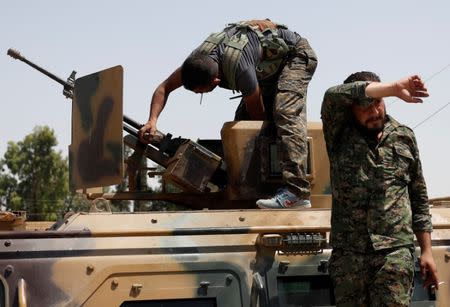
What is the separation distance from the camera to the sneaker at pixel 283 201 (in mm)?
5574

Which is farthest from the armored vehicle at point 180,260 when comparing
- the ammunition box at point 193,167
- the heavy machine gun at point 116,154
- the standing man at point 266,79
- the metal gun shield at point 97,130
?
the standing man at point 266,79

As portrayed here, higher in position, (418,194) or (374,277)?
(418,194)

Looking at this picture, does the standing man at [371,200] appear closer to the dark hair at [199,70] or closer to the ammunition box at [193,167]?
the dark hair at [199,70]

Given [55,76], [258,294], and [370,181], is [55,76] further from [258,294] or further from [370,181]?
[370,181]

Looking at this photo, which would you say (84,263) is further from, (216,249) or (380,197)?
(380,197)

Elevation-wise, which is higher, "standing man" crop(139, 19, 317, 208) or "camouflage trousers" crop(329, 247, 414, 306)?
"standing man" crop(139, 19, 317, 208)

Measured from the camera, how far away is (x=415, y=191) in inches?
177

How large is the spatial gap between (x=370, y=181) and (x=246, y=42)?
1.92 metres

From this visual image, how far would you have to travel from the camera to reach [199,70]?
5.79 meters

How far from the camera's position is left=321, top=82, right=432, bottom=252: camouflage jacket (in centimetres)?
430

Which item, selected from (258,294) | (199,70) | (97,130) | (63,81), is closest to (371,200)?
(258,294)

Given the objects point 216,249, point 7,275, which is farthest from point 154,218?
point 7,275

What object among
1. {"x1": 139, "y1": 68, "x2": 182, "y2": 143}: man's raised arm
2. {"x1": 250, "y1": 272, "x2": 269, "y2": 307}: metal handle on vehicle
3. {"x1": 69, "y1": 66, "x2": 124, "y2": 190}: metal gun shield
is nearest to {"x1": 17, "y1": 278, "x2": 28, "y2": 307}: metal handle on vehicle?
{"x1": 250, "y1": 272, "x2": 269, "y2": 307}: metal handle on vehicle

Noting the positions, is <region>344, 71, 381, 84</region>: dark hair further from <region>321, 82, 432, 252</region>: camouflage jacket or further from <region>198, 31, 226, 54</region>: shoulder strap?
<region>198, 31, 226, 54</region>: shoulder strap
